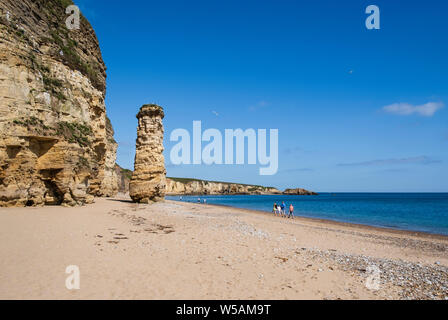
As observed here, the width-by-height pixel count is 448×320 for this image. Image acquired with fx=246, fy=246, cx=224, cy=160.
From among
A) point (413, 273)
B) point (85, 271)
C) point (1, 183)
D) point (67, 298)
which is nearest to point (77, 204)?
point (1, 183)

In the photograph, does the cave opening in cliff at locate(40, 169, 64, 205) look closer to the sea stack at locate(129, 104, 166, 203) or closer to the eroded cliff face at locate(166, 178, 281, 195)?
the sea stack at locate(129, 104, 166, 203)

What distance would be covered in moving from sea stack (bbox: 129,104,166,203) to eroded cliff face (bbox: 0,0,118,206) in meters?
7.04

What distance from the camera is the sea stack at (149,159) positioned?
28.6 m

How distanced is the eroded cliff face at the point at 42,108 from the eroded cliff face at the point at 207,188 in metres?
110

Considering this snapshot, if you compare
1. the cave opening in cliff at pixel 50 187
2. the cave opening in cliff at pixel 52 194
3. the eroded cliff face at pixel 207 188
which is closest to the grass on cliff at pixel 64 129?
the cave opening in cliff at pixel 50 187

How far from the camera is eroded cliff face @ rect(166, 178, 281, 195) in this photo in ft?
433

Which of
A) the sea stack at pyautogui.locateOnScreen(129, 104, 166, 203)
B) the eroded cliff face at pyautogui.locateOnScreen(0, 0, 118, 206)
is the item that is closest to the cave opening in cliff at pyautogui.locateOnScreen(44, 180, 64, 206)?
the eroded cliff face at pyautogui.locateOnScreen(0, 0, 118, 206)

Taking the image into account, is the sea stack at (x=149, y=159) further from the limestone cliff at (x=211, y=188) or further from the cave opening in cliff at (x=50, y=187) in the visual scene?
the limestone cliff at (x=211, y=188)

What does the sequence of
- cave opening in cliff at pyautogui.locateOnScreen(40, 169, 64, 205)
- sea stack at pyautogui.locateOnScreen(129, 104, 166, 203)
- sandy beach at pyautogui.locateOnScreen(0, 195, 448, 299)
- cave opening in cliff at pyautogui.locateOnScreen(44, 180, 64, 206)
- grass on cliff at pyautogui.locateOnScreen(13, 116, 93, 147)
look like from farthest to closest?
sea stack at pyautogui.locateOnScreen(129, 104, 166, 203), cave opening in cliff at pyautogui.locateOnScreen(44, 180, 64, 206), cave opening in cliff at pyautogui.locateOnScreen(40, 169, 64, 205), grass on cliff at pyautogui.locateOnScreen(13, 116, 93, 147), sandy beach at pyautogui.locateOnScreen(0, 195, 448, 299)

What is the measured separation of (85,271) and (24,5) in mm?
19732

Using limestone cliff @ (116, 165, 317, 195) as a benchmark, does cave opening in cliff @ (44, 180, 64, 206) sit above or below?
above
